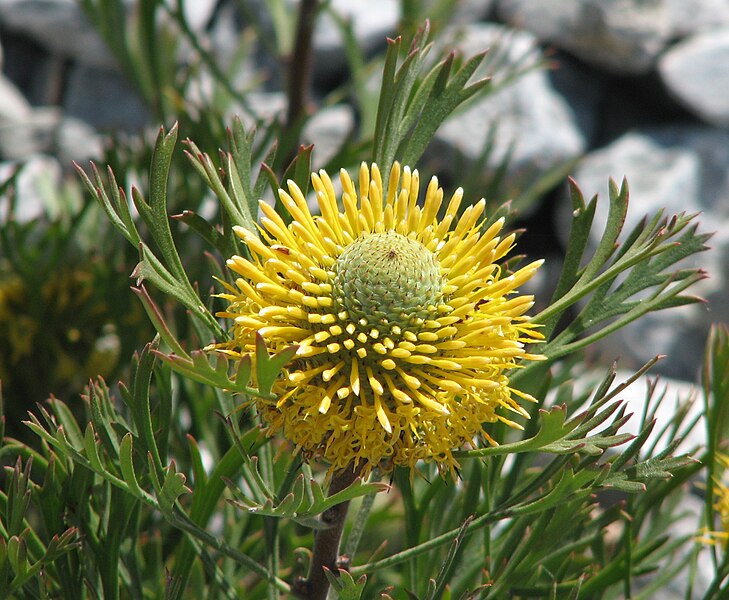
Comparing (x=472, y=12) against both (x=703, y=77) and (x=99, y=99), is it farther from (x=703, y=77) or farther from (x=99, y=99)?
(x=99, y=99)

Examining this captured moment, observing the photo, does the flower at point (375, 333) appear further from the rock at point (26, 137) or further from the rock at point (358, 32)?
the rock at point (358, 32)

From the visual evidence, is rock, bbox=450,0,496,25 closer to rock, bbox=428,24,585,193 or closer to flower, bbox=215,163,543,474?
rock, bbox=428,24,585,193

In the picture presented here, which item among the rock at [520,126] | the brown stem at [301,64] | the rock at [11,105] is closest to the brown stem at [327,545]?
the brown stem at [301,64]

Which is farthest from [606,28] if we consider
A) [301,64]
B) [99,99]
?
[301,64]

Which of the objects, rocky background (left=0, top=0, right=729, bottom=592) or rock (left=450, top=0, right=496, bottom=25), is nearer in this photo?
rocky background (left=0, top=0, right=729, bottom=592)

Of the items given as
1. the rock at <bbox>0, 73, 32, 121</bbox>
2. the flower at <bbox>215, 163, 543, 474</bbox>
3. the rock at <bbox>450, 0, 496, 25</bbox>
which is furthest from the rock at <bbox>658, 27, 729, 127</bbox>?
the flower at <bbox>215, 163, 543, 474</bbox>

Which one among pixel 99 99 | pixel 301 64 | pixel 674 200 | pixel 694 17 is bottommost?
pixel 99 99

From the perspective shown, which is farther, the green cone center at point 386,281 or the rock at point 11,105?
the rock at point 11,105
